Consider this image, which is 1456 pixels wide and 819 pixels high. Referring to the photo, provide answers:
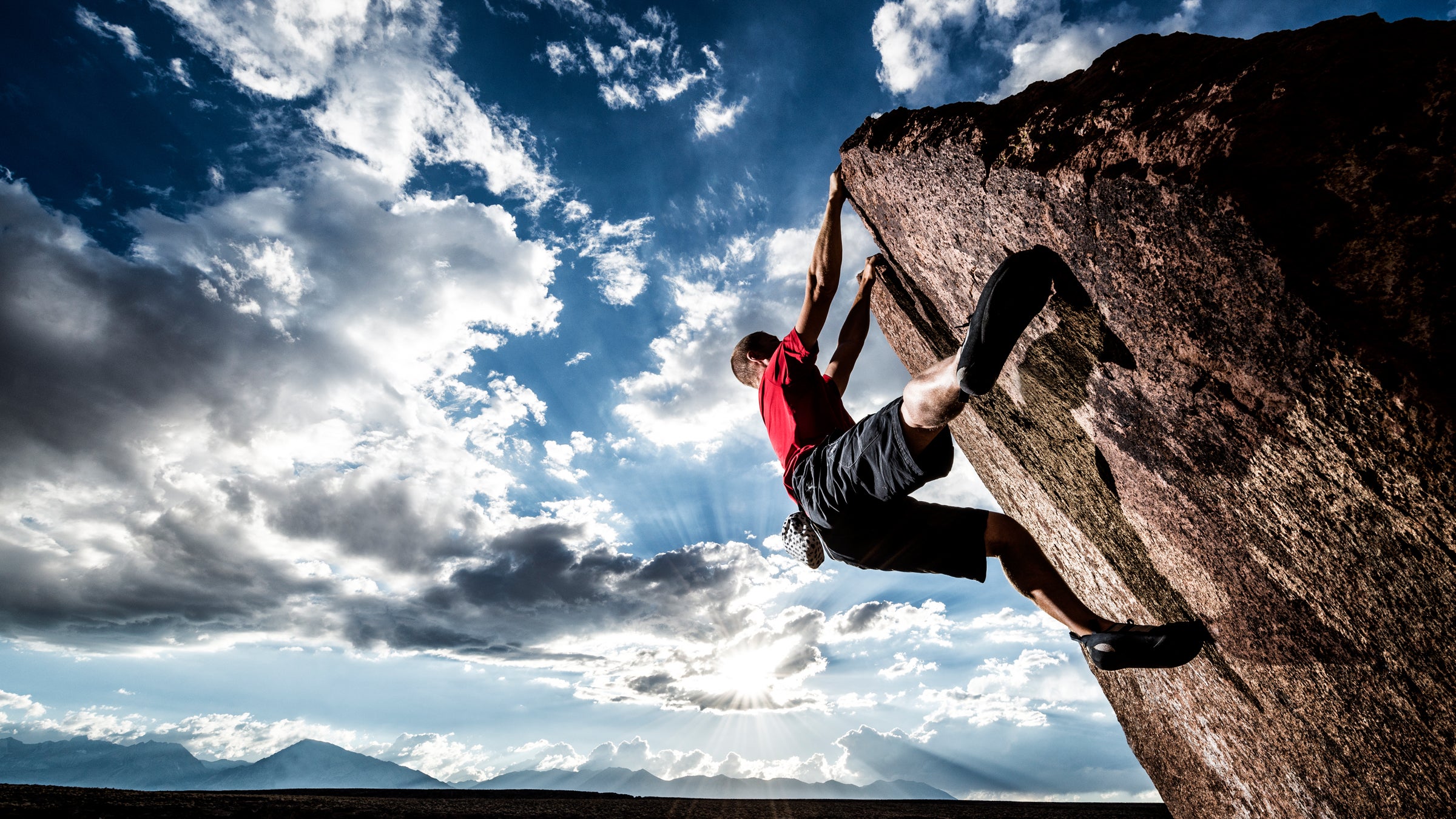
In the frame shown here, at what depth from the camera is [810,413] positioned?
3.28 meters

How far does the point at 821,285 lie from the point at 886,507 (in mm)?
1438

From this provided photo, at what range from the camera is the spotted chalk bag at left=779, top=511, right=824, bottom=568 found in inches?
128

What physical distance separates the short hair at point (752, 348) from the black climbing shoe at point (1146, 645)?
95.6 inches

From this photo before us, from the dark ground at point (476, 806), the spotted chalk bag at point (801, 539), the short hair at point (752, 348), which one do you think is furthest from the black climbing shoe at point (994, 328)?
the dark ground at point (476, 806)

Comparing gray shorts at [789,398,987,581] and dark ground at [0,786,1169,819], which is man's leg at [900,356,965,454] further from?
dark ground at [0,786,1169,819]

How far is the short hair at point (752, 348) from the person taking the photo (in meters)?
4.01

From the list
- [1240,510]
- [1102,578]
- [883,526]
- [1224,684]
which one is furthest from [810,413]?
[1224,684]

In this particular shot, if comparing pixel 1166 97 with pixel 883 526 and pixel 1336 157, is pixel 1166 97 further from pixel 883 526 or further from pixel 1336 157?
pixel 883 526

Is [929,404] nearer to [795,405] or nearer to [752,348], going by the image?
[795,405]

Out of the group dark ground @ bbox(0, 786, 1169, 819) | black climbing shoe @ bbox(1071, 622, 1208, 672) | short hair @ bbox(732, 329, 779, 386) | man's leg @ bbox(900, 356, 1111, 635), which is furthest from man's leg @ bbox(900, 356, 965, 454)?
dark ground @ bbox(0, 786, 1169, 819)

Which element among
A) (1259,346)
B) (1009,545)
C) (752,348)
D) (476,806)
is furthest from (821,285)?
(476,806)

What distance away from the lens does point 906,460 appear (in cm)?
236

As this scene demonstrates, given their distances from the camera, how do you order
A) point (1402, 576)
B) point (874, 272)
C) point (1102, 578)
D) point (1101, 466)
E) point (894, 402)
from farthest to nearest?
point (874, 272)
point (1102, 578)
point (1101, 466)
point (894, 402)
point (1402, 576)

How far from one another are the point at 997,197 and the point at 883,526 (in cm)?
164
